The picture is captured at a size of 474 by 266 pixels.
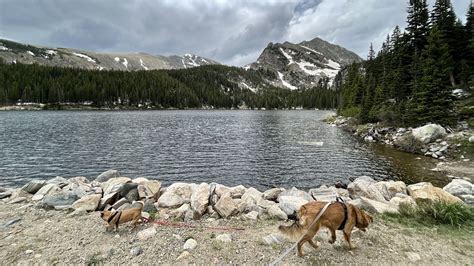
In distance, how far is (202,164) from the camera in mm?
24141

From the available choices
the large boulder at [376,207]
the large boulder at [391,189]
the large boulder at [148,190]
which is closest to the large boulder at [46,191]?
the large boulder at [148,190]

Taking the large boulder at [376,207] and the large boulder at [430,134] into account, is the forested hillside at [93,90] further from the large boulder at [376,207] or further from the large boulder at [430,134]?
the large boulder at [376,207]

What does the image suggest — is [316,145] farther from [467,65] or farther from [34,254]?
[34,254]

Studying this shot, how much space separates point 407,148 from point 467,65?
810 inches

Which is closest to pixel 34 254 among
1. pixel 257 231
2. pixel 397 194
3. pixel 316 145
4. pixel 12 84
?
pixel 257 231

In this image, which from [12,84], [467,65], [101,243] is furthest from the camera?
[12,84]

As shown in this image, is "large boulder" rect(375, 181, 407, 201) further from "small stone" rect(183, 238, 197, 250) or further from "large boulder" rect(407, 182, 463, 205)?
"small stone" rect(183, 238, 197, 250)

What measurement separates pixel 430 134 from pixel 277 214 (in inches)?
1111

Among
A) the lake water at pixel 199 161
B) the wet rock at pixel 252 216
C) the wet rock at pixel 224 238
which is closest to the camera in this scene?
the wet rock at pixel 224 238

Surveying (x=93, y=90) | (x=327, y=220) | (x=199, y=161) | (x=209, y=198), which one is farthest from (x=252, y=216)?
(x=93, y=90)

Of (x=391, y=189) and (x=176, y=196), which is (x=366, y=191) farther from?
(x=176, y=196)

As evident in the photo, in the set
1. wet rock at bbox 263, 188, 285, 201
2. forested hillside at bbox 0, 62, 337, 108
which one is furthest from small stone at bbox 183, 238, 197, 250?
forested hillside at bbox 0, 62, 337, 108

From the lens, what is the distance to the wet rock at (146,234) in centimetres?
710

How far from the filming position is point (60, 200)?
9.84 m
